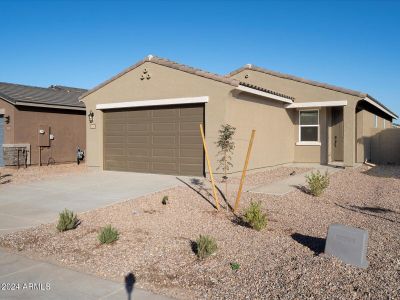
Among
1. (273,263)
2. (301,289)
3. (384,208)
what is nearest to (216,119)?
(384,208)

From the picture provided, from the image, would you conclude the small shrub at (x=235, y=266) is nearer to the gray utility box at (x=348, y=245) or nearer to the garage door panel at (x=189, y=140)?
the gray utility box at (x=348, y=245)

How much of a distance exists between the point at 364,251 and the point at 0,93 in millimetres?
17344

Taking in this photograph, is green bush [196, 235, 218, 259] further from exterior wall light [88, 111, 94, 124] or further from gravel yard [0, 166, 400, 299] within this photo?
exterior wall light [88, 111, 94, 124]

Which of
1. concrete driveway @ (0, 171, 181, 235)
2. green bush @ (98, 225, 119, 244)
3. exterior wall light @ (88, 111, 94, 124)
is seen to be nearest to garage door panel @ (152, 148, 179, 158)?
concrete driveway @ (0, 171, 181, 235)

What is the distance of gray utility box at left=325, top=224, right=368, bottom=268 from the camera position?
4906 millimetres

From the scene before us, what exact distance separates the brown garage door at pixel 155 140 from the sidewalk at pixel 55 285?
8.34 m

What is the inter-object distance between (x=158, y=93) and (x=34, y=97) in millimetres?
8052

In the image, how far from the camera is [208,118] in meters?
12.9

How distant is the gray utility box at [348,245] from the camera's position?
16.1 ft

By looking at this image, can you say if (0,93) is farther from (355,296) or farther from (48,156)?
(355,296)

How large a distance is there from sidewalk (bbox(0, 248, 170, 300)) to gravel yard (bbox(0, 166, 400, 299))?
0.21 meters

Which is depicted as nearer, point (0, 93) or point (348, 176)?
point (348, 176)

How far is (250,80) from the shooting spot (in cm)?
1784

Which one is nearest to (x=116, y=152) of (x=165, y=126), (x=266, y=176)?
(x=165, y=126)
